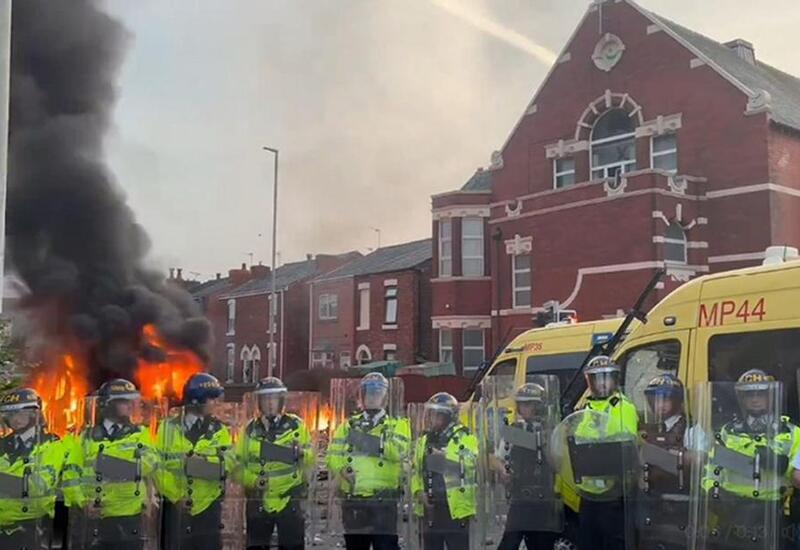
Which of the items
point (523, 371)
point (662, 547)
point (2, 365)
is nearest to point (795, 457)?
point (662, 547)

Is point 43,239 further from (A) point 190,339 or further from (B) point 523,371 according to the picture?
(B) point 523,371

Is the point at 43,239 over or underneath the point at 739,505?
over

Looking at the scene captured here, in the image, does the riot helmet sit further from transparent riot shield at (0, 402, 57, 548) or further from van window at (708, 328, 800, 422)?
transparent riot shield at (0, 402, 57, 548)

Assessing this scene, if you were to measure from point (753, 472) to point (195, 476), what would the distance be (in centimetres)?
383

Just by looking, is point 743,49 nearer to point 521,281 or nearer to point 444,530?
point 521,281

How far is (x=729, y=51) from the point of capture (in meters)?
27.3

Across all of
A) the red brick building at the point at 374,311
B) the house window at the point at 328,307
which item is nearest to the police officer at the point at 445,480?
the red brick building at the point at 374,311

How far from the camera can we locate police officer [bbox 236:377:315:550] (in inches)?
251

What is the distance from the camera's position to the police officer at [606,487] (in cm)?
599

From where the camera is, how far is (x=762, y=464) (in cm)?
505

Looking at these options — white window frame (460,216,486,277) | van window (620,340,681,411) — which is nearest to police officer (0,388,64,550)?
van window (620,340,681,411)

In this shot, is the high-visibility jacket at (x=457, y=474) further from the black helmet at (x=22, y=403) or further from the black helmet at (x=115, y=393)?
the black helmet at (x=22, y=403)

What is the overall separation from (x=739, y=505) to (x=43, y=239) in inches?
686

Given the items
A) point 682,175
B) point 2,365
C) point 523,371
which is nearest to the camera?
point 523,371
